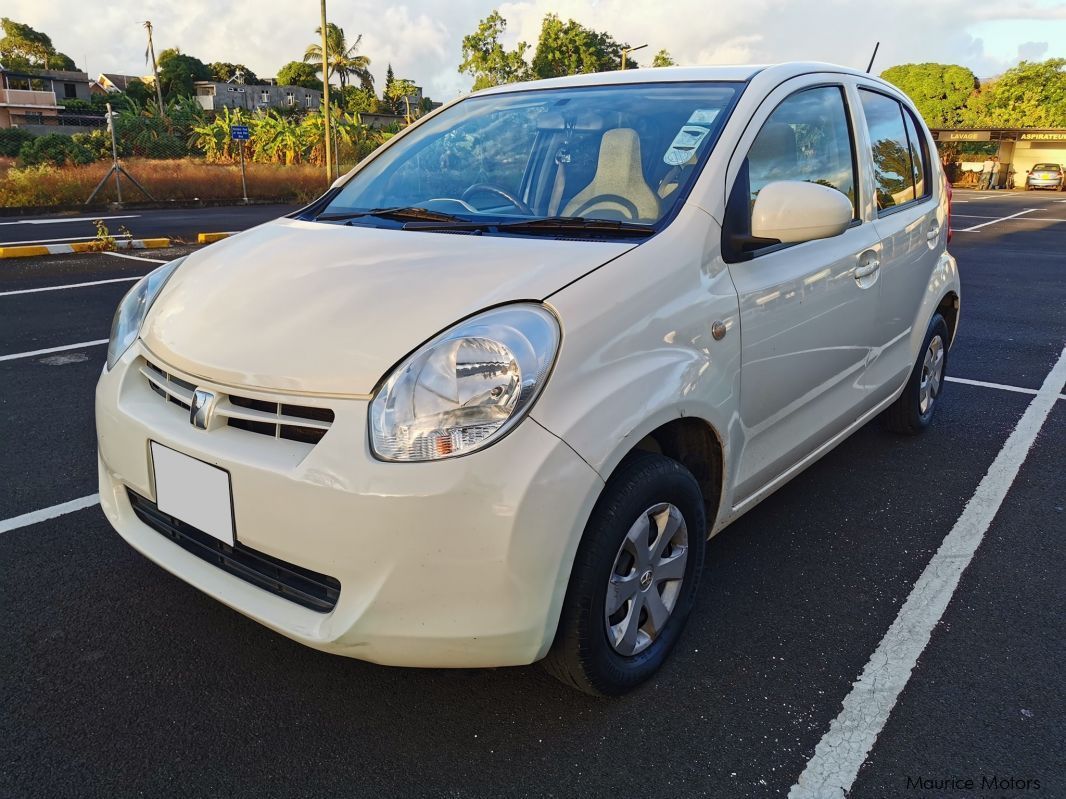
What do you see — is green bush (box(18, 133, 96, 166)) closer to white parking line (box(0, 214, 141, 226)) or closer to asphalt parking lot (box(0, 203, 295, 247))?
asphalt parking lot (box(0, 203, 295, 247))

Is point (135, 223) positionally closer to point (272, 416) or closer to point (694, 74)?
point (694, 74)

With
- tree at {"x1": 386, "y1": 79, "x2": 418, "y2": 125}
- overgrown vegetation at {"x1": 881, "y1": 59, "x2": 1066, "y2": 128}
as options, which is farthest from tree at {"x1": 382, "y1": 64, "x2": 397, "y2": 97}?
overgrown vegetation at {"x1": 881, "y1": 59, "x2": 1066, "y2": 128}

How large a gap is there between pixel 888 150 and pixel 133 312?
9.88ft

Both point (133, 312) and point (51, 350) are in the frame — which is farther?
point (51, 350)

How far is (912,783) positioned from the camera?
1.87 meters

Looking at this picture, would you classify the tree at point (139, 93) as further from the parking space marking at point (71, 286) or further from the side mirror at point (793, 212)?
the side mirror at point (793, 212)

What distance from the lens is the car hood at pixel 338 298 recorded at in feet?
6.10

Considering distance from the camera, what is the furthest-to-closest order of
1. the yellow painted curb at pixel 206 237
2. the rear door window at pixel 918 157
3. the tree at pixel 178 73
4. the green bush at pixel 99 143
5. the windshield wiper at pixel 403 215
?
1. the tree at pixel 178 73
2. the green bush at pixel 99 143
3. the yellow painted curb at pixel 206 237
4. the rear door window at pixel 918 157
5. the windshield wiper at pixel 403 215

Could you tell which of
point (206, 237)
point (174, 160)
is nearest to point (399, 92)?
point (174, 160)

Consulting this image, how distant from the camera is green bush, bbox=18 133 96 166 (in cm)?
2406

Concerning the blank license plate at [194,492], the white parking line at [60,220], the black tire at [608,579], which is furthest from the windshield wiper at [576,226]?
the white parking line at [60,220]

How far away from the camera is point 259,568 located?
1932mm

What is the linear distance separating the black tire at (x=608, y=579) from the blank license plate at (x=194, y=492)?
820mm

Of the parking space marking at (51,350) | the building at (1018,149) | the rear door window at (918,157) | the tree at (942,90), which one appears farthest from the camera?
the tree at (942,90)
